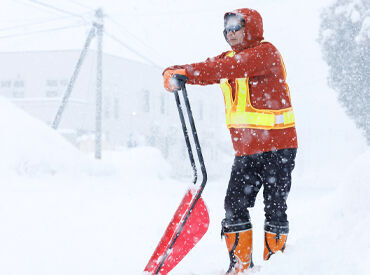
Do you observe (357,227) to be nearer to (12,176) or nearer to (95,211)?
(95,211)

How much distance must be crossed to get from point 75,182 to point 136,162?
7123mm

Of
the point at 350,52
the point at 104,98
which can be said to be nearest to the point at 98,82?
the point at 350,52

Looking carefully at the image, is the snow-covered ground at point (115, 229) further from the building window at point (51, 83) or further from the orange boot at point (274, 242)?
the building window at point (51, 83)

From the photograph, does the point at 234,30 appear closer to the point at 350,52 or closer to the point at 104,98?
the point at 350,52

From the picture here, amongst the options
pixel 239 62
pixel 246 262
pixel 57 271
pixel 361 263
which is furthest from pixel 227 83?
pixel 57 271

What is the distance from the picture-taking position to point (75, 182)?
941 centimetres

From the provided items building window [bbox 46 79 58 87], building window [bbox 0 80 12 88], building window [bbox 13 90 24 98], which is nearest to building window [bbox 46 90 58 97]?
building window [bbox 46 79 58 87]

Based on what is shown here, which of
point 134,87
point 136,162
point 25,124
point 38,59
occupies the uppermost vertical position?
point 38,59

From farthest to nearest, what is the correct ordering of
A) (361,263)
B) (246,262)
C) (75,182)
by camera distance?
(75,182), (246,262), (361,263)

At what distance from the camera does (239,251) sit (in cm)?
248

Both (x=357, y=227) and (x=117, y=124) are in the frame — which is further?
(x=117, y=124)

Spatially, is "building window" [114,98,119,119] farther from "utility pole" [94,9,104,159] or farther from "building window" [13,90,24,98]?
"utility pole" [94,9,104,159]

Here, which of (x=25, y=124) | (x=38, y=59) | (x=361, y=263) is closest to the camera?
(x=361, y=263)

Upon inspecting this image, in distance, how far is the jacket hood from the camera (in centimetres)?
255
